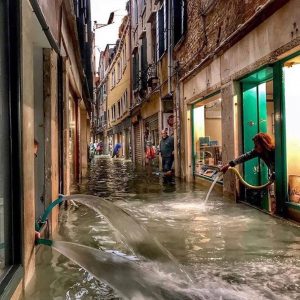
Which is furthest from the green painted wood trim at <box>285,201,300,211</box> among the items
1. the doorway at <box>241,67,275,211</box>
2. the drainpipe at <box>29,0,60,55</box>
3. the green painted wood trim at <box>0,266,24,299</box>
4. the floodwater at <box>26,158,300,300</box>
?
the green painted wood trim at <box>0,266,24,299</box>

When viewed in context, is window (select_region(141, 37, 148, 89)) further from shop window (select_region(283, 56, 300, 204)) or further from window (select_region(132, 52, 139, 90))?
shop window (select_region(283, 56, 300, 204))

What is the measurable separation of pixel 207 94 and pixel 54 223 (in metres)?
6.27

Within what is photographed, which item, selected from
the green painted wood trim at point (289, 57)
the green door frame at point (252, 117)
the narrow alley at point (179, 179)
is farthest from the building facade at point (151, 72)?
the green painted wood trim at point (289, 57)

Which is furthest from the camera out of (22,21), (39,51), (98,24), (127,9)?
(98,24)

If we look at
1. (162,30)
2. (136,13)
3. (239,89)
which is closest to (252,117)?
(239,89)

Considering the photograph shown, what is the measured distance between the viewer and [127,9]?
28969 mm

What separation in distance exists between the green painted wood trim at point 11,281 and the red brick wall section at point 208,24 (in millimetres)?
5920

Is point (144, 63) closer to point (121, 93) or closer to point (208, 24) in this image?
point (208, 24)

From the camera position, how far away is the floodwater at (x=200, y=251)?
136 inches

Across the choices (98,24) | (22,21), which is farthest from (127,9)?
(22,21)

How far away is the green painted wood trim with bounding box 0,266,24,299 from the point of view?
9.17ft

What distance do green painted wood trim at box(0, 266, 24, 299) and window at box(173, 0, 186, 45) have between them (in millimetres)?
11081

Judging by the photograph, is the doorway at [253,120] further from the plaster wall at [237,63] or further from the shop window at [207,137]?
the shop window at [207,137]

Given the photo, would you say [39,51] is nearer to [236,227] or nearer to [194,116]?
[236,227]
